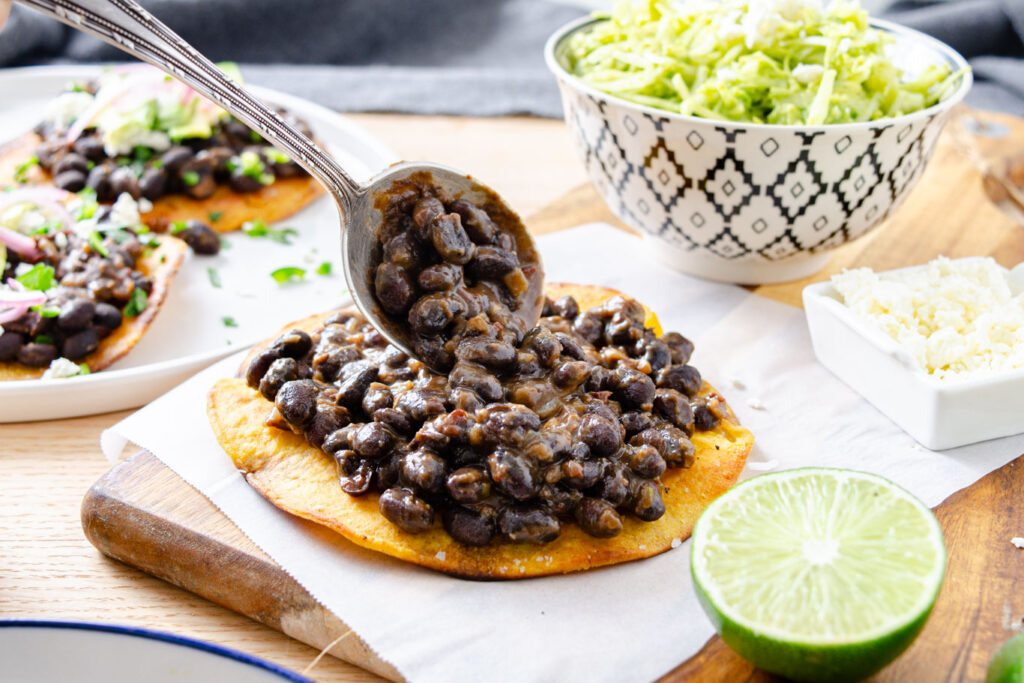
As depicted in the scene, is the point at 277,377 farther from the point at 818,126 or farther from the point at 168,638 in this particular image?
the point at 818,126

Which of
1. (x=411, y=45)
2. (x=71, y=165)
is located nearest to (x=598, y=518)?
(x=71, y=165)

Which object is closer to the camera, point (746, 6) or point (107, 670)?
point (107, 670)

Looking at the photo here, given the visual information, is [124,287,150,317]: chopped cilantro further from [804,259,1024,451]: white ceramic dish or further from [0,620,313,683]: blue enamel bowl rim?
[804,259,1024,451]: white ceramic dish

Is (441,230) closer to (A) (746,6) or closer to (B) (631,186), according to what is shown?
(B) (631,186)

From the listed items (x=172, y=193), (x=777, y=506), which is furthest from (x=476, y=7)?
(x=777, y=506)

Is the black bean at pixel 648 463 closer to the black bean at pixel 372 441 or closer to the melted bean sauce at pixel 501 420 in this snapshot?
the melted bean sauce at pixel 501 420

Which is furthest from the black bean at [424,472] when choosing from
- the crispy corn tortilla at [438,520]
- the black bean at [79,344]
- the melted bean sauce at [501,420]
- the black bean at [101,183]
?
the black bean at [101,183]

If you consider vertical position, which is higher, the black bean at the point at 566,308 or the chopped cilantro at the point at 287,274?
the black bean at the point at 566,308

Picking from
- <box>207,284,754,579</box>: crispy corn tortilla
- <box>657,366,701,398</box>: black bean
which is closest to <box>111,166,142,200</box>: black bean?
<box>207,284,754,579</box>: crispy corn tortilla
